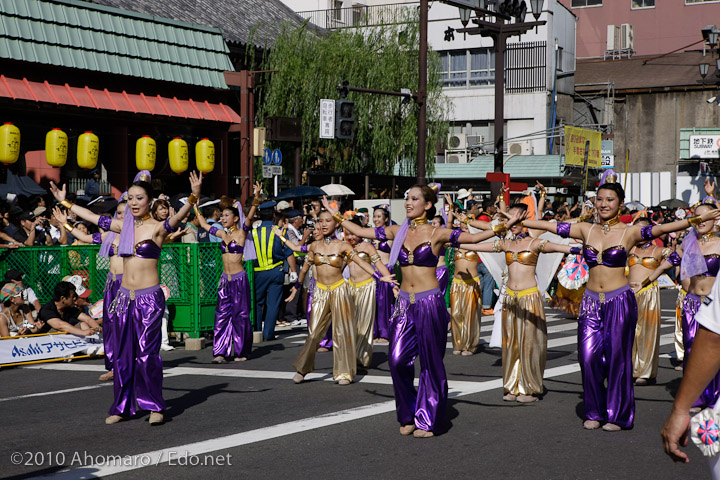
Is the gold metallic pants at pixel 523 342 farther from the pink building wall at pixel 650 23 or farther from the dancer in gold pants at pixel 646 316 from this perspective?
the pink building wall at pixel 650 23

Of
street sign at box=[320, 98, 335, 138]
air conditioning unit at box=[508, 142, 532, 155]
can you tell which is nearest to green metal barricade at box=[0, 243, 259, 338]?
street sign at box=[320, 98, 335, 138]

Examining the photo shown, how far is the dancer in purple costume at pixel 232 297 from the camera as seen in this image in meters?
12.2

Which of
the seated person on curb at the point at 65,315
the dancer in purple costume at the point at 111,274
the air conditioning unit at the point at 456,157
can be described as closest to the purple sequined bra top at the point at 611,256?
the dancer in purple costume at the point at 111,274

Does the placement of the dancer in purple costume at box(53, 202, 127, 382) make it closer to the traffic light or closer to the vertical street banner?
the traffic light

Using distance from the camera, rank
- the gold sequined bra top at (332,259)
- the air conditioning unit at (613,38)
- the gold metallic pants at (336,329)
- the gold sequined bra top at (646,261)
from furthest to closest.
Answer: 1. the air conditioning unit at (613,38)
2. the gold sequined bra top at (646,261)
3. the gold sequined bra top at (332,259)
4. the gold metallic pants at (336,329)

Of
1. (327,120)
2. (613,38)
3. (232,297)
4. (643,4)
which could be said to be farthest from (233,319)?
(643,4)

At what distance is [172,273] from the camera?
13.9 m

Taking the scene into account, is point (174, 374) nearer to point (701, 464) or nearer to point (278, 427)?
point (278, 427)

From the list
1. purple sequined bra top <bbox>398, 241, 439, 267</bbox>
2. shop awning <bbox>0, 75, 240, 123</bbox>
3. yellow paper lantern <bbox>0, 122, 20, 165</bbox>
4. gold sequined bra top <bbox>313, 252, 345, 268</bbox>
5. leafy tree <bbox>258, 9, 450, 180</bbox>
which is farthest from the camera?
leafy tree <bbox>258, 9, 450, 180</bbox>

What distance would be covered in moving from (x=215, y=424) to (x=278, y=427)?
585 millimetres

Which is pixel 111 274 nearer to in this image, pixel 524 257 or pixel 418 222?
pixel 418 222

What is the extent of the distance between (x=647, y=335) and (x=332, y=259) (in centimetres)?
384

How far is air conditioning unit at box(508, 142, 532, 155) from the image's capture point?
141 ft

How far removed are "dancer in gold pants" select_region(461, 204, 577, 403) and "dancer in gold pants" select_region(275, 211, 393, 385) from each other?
63.1 inches
